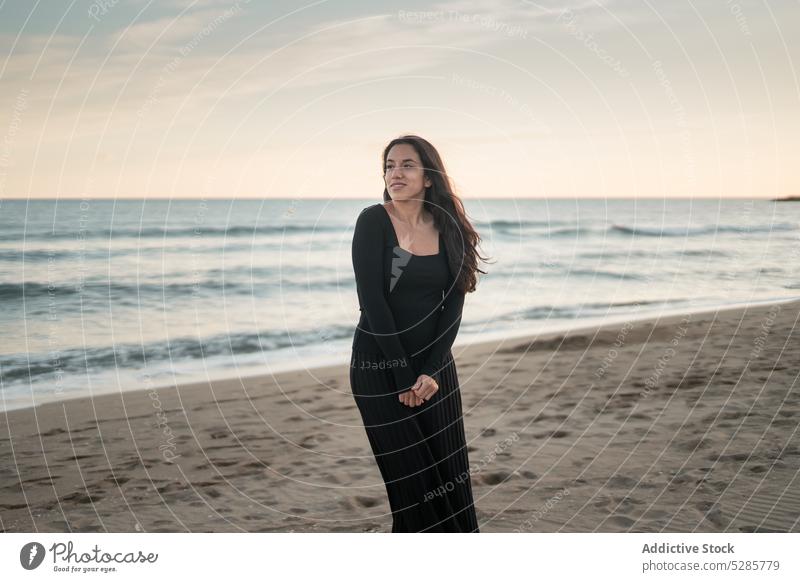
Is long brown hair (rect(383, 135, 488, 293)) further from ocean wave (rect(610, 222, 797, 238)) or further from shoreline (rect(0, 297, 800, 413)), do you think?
ocean wave (rect(610, 222, 797, 238))

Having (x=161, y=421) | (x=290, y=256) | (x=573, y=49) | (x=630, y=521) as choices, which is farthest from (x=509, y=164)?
(x=290, y=256)

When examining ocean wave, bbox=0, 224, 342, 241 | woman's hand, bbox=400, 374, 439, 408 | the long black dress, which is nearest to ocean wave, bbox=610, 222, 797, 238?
ocean wave, bbox=0, 224, 342, 241

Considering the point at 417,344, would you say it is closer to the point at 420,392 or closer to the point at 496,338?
the point at 420,392

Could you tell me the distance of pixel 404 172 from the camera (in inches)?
149

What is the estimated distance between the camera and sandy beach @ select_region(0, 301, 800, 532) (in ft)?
16.4

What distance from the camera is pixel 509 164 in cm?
1168

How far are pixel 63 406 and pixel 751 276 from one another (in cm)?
1545

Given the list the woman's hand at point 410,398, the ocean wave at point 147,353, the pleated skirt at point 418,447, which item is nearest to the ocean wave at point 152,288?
the ocean wave at point 147,353

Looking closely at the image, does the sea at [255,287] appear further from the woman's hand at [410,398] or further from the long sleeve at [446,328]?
the woman's hand at [410,398]

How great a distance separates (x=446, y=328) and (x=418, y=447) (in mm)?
603

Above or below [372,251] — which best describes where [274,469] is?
below

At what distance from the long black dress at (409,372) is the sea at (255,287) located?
415cm

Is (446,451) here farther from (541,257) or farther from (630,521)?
(541,257)

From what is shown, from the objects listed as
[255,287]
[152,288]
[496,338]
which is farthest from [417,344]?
[255,287]
